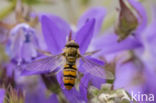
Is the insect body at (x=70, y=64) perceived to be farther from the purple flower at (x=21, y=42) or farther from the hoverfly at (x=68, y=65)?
the purple flower at (x=21, y=42)

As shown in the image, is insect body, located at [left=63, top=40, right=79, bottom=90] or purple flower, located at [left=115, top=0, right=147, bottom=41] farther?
purple flower, located at [left=115, top=0, right=147, bottom=41]

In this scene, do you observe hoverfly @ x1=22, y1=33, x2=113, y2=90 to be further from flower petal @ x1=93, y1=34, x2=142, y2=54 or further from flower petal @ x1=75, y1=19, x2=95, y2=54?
flower petal @ x1=93, y1=34, x2=142, y2=54

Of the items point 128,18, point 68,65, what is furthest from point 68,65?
point 128,18

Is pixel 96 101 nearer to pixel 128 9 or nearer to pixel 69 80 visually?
pixel 69 80

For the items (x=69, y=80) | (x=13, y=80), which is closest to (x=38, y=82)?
(x=13, y=80)

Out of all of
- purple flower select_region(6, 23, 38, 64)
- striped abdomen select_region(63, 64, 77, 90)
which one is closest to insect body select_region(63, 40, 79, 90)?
striped abdomen select_region(63, 64, 77, 90)

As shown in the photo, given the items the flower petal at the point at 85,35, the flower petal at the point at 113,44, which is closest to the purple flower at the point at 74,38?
the flower petal at the point at 85,35
